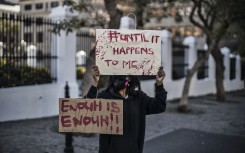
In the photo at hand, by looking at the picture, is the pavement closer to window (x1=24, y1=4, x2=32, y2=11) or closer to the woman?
the woman

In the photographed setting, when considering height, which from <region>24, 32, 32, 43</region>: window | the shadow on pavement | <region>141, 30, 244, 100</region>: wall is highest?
<region>24, 32, 32, 43</region>: window

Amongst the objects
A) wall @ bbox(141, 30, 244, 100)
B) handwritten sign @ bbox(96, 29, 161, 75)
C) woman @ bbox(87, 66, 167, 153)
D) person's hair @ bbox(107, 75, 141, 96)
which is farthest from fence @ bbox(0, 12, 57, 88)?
woman @ bbox(87, 66, 167, 153)

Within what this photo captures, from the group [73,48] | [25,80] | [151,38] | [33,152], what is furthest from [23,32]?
[151,38]

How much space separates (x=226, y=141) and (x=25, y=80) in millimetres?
5906

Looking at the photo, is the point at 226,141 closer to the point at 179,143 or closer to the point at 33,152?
the point at 179,143

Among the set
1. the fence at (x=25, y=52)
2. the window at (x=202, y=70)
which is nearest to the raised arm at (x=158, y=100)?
the fence at (x=25, y=52)

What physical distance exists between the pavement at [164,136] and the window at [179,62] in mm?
6392

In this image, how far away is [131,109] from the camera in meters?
4.25

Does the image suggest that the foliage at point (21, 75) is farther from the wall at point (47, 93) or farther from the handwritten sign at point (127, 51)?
the handwritten sign at point (127, 51)

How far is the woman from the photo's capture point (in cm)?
418

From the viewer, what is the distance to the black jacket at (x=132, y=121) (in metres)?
4.17

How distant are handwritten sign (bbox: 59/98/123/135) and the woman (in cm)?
9

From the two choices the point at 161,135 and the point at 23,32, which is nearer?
the point at 161,135

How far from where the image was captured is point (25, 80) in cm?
1158
